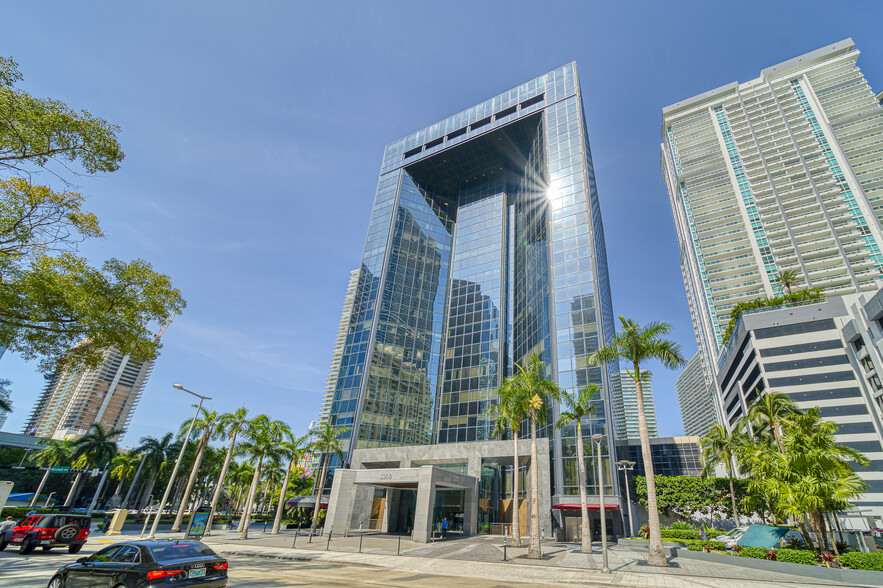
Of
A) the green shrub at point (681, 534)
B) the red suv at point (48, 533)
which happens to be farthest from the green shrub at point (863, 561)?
the red suv at point (48, 533)

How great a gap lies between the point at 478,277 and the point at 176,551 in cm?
6551

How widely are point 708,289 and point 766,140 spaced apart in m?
50.3

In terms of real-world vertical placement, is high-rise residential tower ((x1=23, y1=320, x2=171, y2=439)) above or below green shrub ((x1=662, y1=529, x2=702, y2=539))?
above

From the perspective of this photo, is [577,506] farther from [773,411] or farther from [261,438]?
[261,438]

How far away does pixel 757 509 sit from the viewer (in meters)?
39.3

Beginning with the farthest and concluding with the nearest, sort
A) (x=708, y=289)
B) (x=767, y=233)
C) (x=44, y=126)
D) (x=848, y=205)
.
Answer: (x=708, y=289), (x=767, y=233), (x=848, y=205), (x=44, y=126)

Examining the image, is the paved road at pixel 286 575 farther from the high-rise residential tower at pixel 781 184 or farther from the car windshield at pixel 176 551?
the high-rise residential tower at pixel 781 184

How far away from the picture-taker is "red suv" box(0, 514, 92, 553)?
18.5m

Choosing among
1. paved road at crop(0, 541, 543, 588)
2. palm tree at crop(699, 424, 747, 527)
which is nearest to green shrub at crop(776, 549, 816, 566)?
paved road at crop(0, 541, 543, 588)

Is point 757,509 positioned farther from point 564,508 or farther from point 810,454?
point 810,454

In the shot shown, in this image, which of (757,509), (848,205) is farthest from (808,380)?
(848,205)

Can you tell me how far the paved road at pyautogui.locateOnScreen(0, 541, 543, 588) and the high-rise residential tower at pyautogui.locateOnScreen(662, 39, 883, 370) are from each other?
10346cm

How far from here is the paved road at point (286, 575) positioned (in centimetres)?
1233

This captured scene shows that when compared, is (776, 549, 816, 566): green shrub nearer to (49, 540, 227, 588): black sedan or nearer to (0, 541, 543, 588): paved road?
(0, 541, 543, 588): paved road
